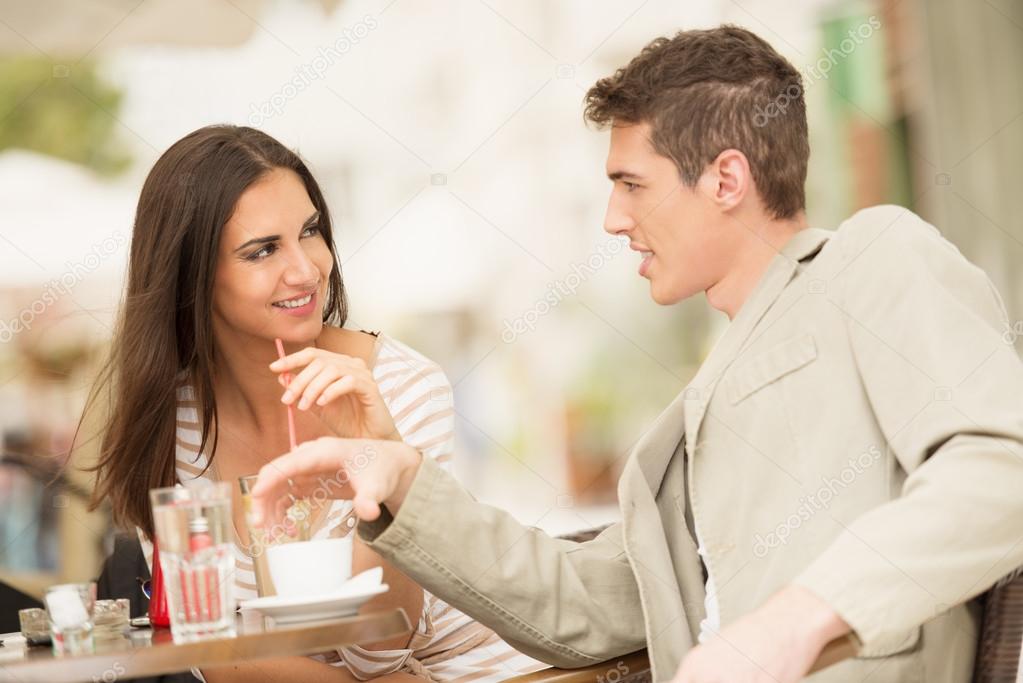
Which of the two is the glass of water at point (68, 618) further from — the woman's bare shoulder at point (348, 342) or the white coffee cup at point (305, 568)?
the woman's bare shoulder at point (348, 342)

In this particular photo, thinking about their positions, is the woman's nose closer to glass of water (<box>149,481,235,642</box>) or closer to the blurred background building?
glass of water (<box>149,481,235,642</box>)

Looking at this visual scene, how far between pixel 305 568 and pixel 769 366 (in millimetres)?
532

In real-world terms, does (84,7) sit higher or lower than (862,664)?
higher

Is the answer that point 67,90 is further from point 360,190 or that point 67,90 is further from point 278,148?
point 278,148

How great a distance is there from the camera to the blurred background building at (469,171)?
3.62 metres

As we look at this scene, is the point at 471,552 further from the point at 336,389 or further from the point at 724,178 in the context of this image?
the point at 724,178

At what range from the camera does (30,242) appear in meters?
3.63

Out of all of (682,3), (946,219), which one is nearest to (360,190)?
(682,3)

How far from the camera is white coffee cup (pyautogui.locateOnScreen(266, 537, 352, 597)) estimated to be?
109 centimetres

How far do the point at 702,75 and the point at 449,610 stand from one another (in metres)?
0.87

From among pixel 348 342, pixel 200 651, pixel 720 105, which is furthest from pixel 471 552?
pixel 348 342
